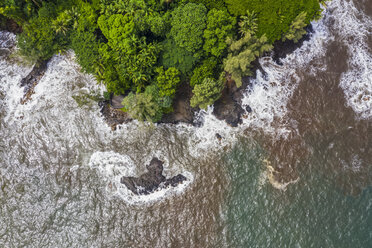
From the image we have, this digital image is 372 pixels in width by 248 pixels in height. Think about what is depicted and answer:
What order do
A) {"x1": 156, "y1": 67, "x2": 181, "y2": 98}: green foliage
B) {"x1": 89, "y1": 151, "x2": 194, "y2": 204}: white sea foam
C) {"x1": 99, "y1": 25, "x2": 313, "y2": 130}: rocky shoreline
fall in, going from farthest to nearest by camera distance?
{"x1": 99, "y1": 25, "x2": 313, "y2": 130}: rocky shoreline → {"x1": 89, "y1": 151, "x2": 194, "y2": 204}: white sea foam → {"x1": 156, "y1": 67, "x2": 181, "y2": 98}: green foliage

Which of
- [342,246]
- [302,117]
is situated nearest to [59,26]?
[302,117]

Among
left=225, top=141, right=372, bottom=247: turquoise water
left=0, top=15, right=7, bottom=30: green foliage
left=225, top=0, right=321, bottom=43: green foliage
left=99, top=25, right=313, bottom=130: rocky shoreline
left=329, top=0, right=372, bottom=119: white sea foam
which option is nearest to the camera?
left=225, top=0, right=321, bottom=43: green foliage

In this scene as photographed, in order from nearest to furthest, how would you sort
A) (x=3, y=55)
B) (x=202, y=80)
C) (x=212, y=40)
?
(x=212, y=40) → (x=202, y=80) → (x=3, y=55)

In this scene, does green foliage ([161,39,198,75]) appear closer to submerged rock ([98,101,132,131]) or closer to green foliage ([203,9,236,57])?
green foliage ([203,9,236,57])

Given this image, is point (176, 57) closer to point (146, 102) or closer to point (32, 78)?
point (146, 102)

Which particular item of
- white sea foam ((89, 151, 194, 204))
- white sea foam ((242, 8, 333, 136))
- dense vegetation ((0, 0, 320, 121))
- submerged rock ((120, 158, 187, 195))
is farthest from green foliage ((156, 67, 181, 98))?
white sea foam ((242, 8, 333, 136))

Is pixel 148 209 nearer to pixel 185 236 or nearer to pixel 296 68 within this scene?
pixel 185 236

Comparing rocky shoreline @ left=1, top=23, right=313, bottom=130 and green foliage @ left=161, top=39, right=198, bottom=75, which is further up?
green foliage @ left=161, top=39, right=198, bottom=75
